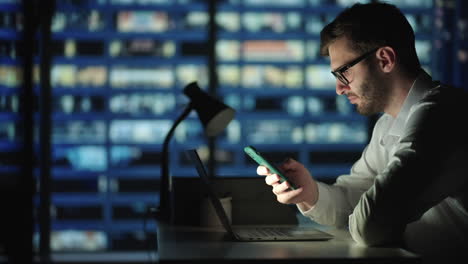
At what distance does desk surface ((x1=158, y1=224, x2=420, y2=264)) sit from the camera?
45.0 inches

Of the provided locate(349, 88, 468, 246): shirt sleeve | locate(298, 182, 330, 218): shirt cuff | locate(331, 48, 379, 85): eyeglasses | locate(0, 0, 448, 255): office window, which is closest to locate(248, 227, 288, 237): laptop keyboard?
locate(298, 182, 330, 218): shirt cuff

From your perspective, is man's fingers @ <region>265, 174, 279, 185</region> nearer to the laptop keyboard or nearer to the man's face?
the laptop keyboard

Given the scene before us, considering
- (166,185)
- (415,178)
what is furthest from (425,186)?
(166,185)

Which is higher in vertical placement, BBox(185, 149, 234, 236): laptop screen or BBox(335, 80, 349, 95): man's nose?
BBox(335, 80, 349, 95): man's nose

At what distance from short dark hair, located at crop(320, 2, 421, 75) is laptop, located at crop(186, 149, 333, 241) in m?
0.60

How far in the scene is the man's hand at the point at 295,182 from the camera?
5.06 feet

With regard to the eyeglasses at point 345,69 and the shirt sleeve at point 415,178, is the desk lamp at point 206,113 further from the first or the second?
the shirt sleeve at point 415,178

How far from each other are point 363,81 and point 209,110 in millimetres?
625

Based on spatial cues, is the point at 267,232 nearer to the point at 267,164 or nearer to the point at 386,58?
the point at 267,164

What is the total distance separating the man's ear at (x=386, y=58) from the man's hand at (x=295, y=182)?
410 millimetres

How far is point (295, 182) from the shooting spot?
1.59 meters

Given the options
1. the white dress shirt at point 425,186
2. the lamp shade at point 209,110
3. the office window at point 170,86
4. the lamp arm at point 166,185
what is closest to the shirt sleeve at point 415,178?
the white dress shirt at point 425,186

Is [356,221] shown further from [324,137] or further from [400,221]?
[324,137]

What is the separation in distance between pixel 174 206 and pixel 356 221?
0.74 m
